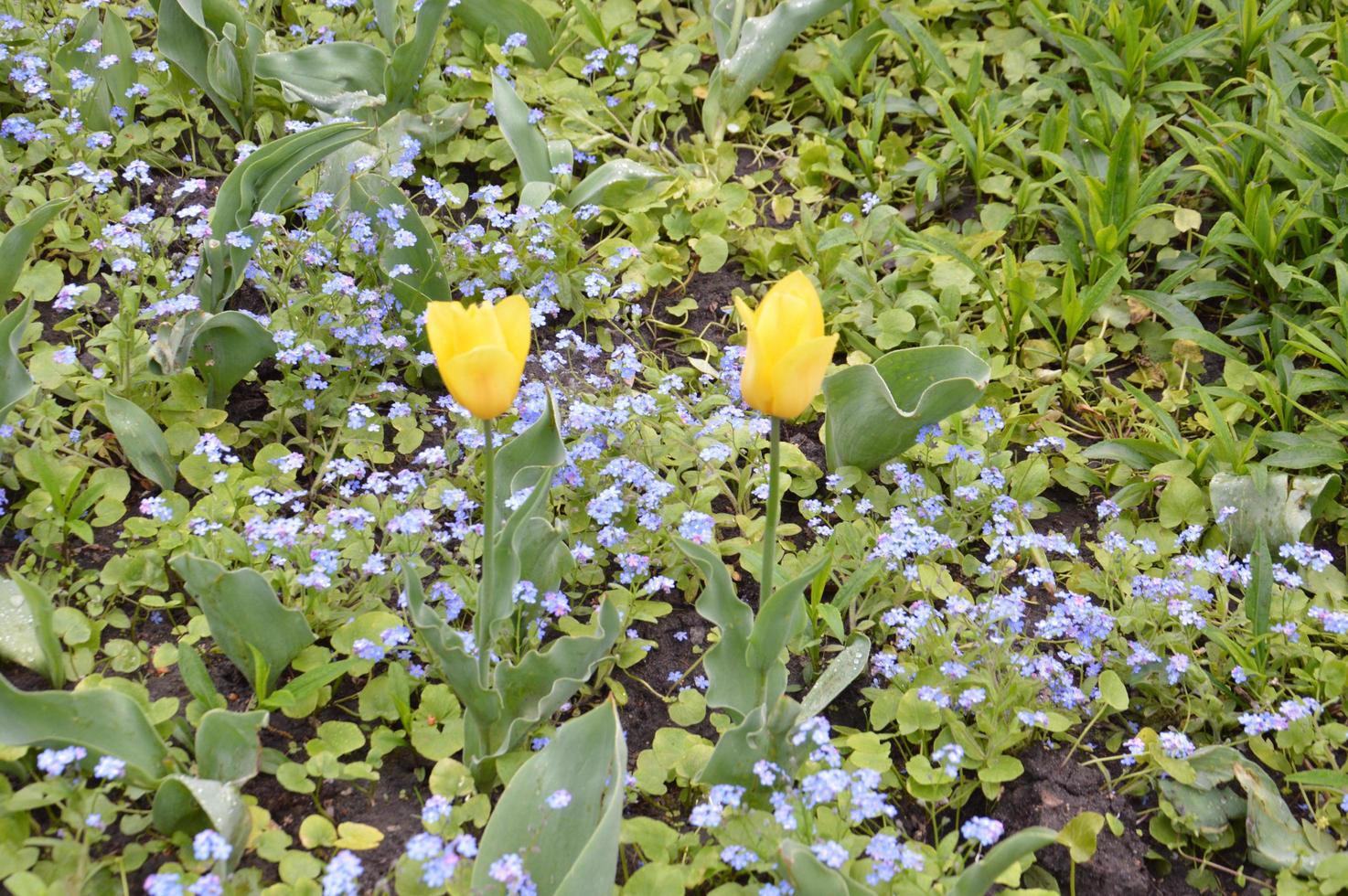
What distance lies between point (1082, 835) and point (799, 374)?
3.18 feet

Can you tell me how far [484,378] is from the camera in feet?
5.19

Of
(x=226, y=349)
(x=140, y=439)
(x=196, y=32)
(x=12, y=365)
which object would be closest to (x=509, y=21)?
(x=196, y=32)

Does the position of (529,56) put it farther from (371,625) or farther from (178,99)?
(371,625)

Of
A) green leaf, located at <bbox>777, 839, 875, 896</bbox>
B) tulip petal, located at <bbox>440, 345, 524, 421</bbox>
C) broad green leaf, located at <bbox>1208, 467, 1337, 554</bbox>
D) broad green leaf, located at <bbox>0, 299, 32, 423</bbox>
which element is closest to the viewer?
tulip petal, located at <bbox>440, 345, 524, 421</bbox>

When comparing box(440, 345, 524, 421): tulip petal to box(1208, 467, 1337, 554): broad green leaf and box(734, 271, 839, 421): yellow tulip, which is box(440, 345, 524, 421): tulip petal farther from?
box(1208, 467, 1337, 554): broad green leaf

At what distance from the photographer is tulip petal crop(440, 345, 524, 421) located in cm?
156

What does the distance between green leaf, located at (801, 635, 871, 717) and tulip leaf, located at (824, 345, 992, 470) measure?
0.53 m

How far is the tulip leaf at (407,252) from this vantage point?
273 cm

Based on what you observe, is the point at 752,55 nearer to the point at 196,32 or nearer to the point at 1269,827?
the point at 196,32

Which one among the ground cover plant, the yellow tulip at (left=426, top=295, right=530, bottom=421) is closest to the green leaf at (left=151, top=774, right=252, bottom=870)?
the ground cover plant

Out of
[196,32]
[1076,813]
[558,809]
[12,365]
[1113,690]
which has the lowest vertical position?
[1076,813]

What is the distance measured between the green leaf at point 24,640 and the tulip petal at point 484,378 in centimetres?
91

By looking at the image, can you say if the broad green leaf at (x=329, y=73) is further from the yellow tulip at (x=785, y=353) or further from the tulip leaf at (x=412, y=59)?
the yellow tulip at (x=785, y=353)

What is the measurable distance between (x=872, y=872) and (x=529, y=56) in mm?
2621
